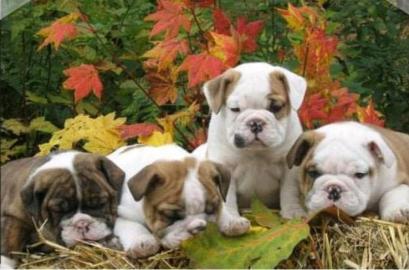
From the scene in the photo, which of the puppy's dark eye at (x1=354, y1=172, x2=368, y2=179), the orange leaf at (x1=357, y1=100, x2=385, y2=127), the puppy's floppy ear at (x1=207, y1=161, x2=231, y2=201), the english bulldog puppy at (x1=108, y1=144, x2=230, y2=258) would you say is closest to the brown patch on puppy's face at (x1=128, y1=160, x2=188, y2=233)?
the english bulldog puppy at (x1=108, y1=144, x2=230, y2=258)

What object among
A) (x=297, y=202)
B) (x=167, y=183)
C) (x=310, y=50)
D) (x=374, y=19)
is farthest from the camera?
(x=374, y=19)

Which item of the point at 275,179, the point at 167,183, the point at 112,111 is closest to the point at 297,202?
the point at 275,179

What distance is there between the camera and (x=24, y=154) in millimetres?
4512

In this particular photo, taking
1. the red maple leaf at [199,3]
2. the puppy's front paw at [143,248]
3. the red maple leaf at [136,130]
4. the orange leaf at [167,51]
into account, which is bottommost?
the puppy's front paw at [143,248]

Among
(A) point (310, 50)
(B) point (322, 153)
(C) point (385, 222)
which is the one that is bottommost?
(C) point (385, 222)

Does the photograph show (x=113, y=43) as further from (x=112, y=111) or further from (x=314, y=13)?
(x=314, y=13)

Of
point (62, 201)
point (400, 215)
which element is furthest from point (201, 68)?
point (400, 215)

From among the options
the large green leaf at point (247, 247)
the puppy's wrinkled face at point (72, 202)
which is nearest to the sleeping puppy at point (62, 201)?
the puppy's wrinkled face at point (72, 202)

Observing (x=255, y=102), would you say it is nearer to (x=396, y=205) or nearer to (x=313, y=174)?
(x=313, y=174)

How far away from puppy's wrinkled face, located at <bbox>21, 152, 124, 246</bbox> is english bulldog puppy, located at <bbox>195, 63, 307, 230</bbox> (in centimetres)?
45

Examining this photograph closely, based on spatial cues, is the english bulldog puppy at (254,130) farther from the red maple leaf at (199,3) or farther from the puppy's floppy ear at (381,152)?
the red maple leaf at (199,3)

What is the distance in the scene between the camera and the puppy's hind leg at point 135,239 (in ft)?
13.0

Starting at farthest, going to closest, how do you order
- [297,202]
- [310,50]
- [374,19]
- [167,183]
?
[374,19]
[310,50]
[297,202]
[167,183]

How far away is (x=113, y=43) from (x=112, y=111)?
308 millimetres
